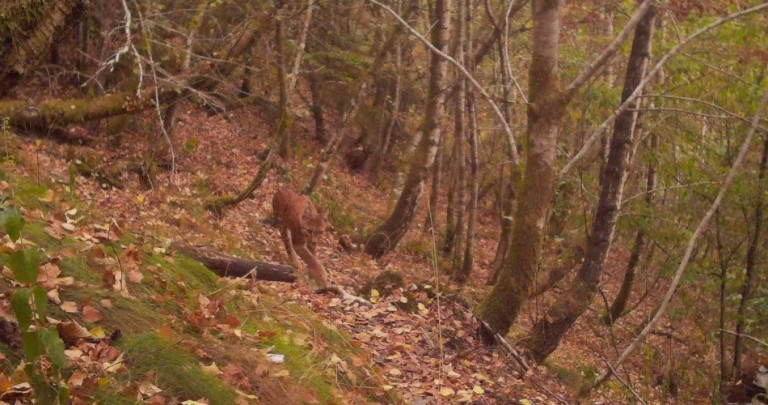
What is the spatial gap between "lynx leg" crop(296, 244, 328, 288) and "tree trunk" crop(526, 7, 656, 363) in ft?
7.96

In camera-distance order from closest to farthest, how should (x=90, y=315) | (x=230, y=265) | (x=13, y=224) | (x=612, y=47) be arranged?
1. (x=13, y=224)
2. (x=90, y=315)
3. (x=230, y=265)
4. (x=612, y=47)

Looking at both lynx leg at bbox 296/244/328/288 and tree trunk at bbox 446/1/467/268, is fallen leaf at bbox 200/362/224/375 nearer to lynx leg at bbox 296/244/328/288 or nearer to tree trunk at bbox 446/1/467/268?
lynx leg at bbox 296/244/328/288

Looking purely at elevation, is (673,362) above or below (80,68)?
below

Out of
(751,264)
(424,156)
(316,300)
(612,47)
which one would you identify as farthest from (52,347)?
(424,156)

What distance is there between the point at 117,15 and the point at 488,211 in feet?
50.4

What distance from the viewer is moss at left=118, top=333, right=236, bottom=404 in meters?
3.46

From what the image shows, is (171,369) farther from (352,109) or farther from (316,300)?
(352,109)

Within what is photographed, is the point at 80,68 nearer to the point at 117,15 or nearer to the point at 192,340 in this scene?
the point at 117,15

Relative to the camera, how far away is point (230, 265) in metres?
6.18

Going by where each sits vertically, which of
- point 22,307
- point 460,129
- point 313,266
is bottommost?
point 313,266

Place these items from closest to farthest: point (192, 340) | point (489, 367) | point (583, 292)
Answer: point (192, 340) < point (489, 367) < point (583, 292)

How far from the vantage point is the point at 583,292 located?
7863 millimetres

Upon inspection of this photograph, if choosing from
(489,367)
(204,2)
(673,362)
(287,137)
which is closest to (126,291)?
(489,367)

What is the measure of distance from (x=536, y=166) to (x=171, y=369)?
409cm
